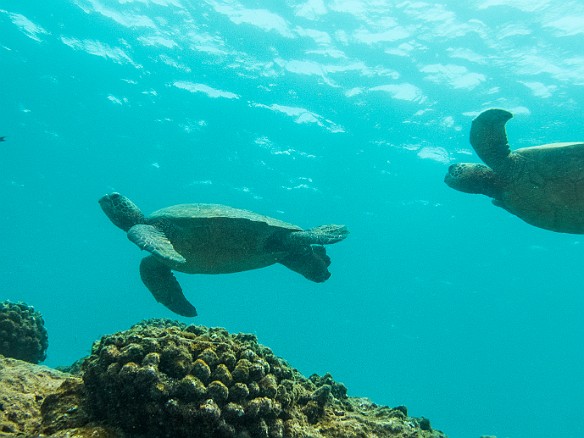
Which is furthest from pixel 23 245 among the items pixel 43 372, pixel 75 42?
pixel 43 372

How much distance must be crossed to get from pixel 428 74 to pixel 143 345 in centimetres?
2124

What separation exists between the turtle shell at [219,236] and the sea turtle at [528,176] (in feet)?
12.6

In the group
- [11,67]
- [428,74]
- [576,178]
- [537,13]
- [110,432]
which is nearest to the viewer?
[110,432]

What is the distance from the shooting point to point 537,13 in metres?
16.7

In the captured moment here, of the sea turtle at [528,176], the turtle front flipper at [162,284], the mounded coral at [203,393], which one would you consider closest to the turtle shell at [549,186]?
the sea turtle at [528,176]

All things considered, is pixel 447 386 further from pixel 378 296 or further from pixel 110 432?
pixel 110 432

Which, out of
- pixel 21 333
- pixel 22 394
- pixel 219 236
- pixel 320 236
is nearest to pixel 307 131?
pixel 320 236

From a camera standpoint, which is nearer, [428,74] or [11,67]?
[428,74]

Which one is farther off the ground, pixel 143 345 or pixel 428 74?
pixel 428 74

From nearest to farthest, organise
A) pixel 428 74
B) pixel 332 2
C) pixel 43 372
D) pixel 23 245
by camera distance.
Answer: pixel 43 372 < pixel 332 2 < pixel 428 74 < pixel 23 245

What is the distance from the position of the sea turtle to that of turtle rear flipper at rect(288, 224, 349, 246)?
241 cm

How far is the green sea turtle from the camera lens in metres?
7.89

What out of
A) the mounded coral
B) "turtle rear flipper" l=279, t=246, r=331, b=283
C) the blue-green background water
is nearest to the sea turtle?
"turtle rear flipper" l=279, t=246, r=331, b=283

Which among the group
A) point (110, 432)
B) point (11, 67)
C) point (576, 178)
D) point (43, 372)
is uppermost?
point (11, 67)
